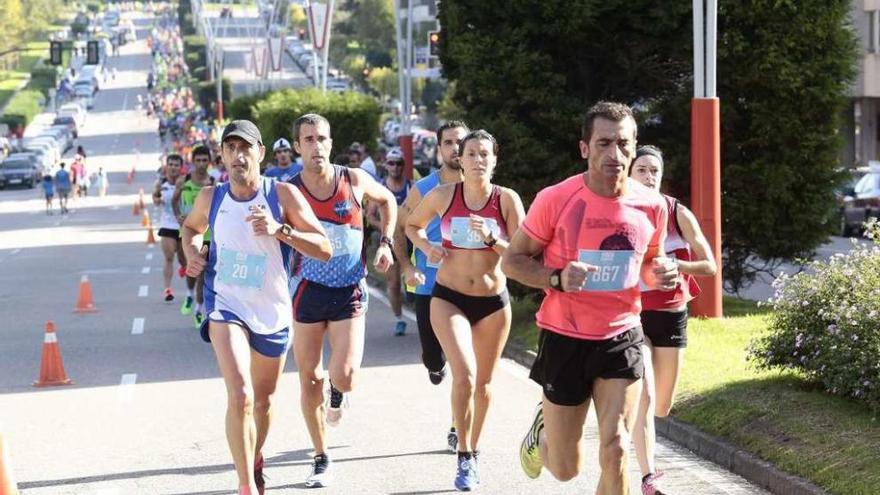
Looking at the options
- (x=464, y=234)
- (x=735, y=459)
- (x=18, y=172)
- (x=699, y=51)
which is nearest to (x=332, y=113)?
(x=699, y=51)

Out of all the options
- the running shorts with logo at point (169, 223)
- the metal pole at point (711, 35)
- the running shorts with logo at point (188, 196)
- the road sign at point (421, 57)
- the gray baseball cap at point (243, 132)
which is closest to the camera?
the gray baseball cap at point (243, 132)

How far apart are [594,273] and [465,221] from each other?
2.83 m

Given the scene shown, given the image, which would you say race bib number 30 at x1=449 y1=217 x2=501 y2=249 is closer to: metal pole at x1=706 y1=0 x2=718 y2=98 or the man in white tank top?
the man in white tank top

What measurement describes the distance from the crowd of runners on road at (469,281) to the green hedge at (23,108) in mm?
111085

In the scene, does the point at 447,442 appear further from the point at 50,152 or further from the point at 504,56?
the point at 50,152

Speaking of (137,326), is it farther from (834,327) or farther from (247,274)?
(247,274)

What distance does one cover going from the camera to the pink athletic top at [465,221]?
398 inches

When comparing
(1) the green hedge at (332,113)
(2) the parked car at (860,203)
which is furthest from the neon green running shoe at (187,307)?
(2) the parked car at (860,203)

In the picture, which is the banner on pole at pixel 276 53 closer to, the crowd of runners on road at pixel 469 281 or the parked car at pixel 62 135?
the parked car at pixel 62 135

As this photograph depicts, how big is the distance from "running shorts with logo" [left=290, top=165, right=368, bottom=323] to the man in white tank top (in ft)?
3.56

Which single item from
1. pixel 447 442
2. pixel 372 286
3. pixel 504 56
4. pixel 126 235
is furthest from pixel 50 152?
pixel 447 442

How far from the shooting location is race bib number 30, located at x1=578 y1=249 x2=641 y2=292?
737 centimetres

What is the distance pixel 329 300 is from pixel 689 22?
8921 mm

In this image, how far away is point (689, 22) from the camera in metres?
18.2
